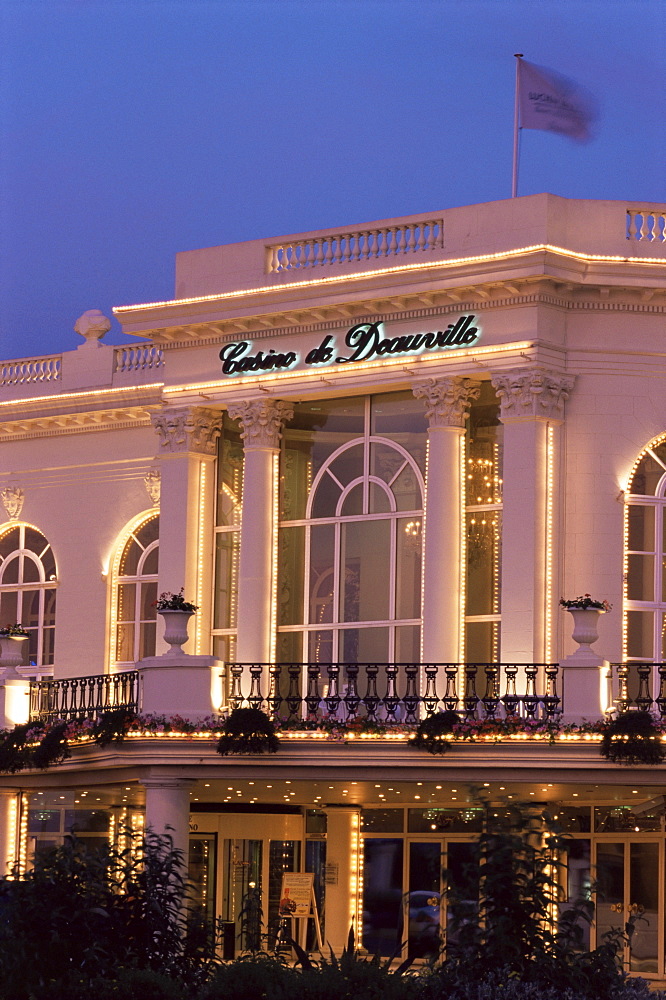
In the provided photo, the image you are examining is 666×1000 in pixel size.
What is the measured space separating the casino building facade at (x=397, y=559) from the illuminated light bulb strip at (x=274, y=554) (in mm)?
81

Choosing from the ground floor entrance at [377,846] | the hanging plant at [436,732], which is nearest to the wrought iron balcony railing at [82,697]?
the ground floor entrance at [377,846]

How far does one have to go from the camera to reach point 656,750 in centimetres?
2827

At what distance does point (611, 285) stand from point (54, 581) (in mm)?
15261

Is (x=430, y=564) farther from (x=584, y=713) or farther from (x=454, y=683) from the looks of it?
(x=584, y=713)

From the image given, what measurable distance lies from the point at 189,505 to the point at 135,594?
15.4 feet

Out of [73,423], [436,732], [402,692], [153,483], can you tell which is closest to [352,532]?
[402,692]

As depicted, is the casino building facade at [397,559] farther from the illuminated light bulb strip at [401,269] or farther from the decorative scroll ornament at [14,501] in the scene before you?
the decorative scroll ornament at [14,501]

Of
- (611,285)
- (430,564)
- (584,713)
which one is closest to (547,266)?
(611,285)

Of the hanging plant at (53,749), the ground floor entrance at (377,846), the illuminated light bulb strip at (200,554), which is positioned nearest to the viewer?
the ground floor entrance at (377,846)

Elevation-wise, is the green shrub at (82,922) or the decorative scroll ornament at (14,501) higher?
the decorative scroll ornament at (14,501)

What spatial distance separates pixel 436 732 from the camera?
2941 cm

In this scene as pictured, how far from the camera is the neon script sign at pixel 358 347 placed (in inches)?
1308

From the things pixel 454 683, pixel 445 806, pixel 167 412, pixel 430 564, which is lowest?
pixel 445 806

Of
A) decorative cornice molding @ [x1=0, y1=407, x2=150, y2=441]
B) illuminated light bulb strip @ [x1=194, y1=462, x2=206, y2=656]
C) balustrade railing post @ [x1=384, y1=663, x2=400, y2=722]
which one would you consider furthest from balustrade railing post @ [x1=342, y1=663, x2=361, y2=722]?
decorative cornice molding @ [x1=0, y1=407, x2=150, y2=441]
